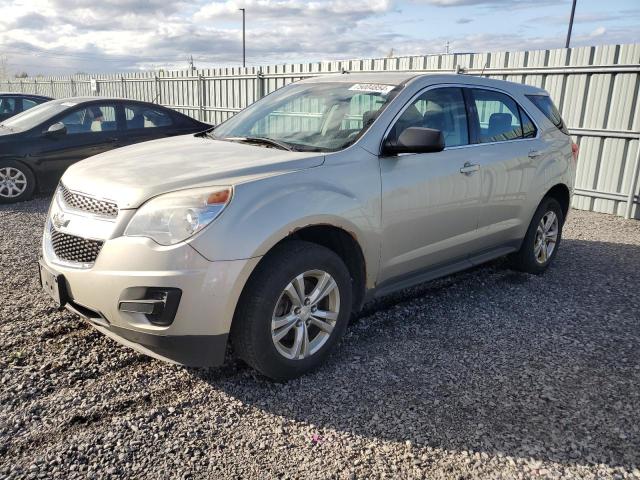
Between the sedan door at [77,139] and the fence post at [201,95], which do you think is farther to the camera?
the fence post at [201,95]

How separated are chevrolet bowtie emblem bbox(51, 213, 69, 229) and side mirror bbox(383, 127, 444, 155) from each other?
2.05 m

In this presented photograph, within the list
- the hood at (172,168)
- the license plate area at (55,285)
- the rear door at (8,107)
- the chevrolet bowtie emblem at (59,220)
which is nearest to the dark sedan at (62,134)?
the rear door at (8,107)

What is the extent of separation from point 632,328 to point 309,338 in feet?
8.71

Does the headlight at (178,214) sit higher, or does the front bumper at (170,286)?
the headlight at (178,214)

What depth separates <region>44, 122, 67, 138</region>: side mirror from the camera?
27.3ft

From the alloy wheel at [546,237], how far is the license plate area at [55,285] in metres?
4.22

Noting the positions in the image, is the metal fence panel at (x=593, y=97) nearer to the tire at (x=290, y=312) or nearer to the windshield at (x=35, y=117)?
the windshield at (x=35, y=117)

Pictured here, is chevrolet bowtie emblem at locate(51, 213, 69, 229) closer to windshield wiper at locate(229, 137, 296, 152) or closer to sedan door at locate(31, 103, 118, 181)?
windshield wiper at locate(229, 137, 296, 152)

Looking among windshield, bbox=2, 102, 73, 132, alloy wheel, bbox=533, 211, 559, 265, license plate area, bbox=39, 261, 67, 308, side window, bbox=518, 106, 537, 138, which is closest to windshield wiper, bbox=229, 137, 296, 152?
license plate area, bbox=39, 261, 67, 308

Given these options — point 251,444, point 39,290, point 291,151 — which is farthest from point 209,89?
point 251,444

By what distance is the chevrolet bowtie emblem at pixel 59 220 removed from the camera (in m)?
3.23

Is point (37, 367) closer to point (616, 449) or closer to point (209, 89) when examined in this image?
point (616, 449)

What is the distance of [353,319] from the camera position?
4.27 meters

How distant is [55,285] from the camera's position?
123 inches
